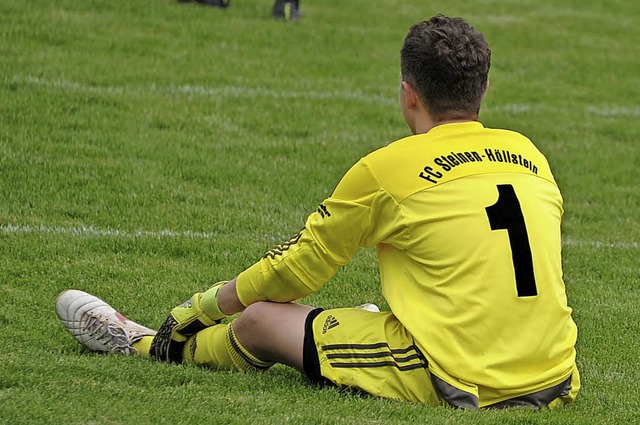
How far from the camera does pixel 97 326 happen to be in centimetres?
464

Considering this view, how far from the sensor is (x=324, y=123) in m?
9.34

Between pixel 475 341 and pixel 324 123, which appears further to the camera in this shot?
pixel 324 123

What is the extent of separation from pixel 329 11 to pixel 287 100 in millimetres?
3621

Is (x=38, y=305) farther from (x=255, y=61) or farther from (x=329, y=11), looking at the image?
(x=329, y=11)

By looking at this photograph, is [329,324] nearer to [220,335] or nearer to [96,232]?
[220,335]

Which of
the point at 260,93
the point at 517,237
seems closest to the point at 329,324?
the point at 517,237

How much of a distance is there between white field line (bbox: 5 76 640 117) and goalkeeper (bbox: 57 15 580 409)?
5394 mm

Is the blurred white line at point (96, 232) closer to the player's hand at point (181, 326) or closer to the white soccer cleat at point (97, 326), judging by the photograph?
the white soccer cleat at point (97, 326)

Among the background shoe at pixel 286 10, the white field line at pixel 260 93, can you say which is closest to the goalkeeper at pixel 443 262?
the white field line at pixel 260 93

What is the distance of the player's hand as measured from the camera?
4.41m

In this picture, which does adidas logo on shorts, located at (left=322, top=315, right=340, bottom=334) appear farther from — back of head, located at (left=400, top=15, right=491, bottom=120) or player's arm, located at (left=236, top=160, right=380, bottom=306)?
back of head, located at (left=400, top=15, right=491, bottom=120)

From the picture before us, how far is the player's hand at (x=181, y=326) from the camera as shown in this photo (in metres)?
4.41

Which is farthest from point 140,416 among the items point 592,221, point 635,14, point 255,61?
point 635,14

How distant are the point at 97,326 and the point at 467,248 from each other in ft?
5.31
